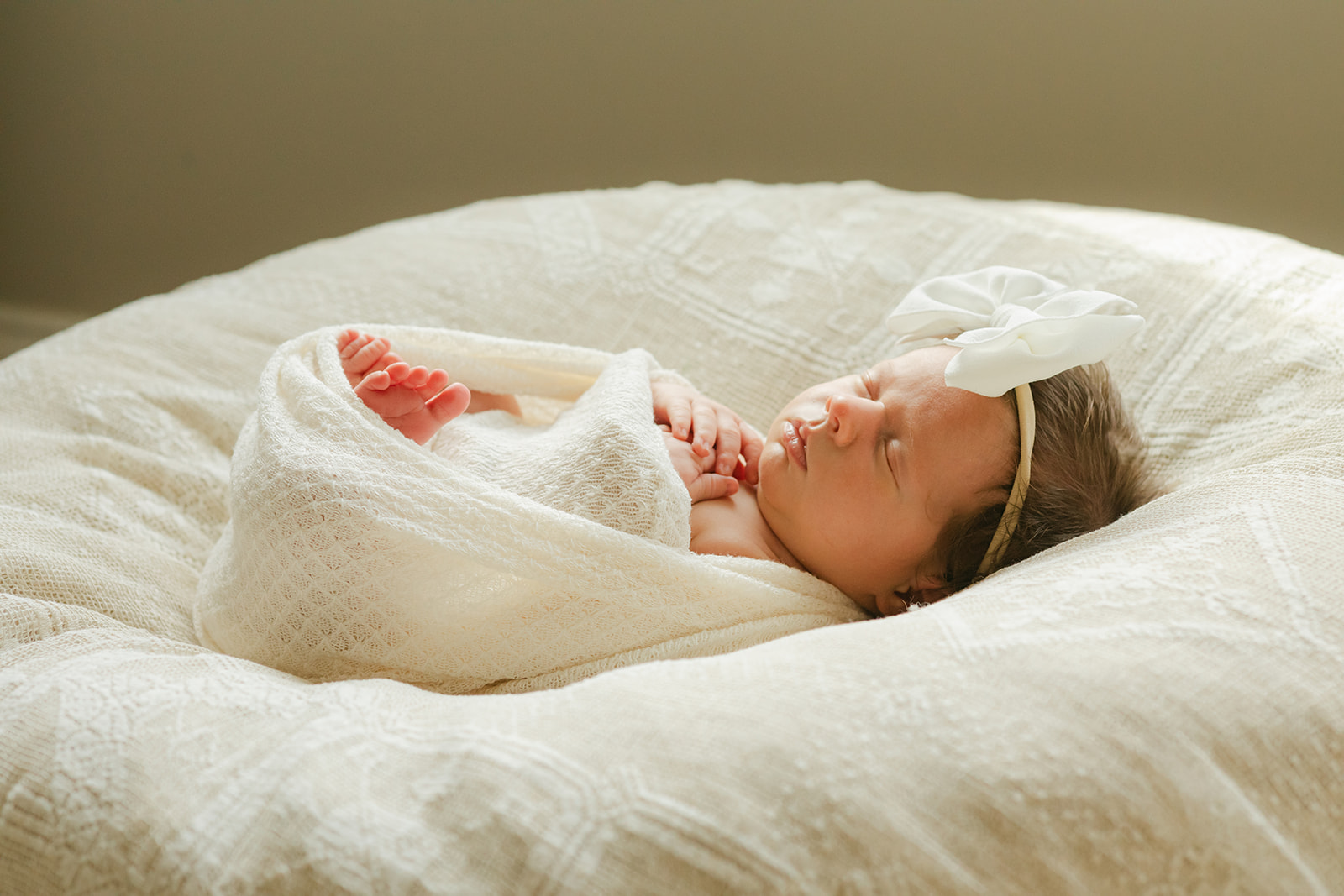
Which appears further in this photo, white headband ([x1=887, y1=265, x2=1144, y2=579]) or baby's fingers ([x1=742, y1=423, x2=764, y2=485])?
baby's fingers ([x1=742, y1=423, x2=764, y2=485])

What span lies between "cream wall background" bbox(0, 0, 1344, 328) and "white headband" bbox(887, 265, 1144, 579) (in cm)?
83

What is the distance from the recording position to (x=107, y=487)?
1086 mm

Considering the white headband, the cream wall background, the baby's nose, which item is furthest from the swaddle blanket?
the cream wall background

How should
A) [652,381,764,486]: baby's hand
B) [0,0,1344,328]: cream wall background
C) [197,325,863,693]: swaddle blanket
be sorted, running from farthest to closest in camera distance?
1. [0,0,1344,328]: cream wall background
2. [652,381,764,486]: baby's hand
3. [197,325,863,693]: swaddle blanket

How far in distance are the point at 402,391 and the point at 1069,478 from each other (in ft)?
2.27

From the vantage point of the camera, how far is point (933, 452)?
A: 39.3 inches

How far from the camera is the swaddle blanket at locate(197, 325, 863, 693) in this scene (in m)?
0.87

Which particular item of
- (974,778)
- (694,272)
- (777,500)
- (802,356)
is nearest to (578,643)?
(777,500)

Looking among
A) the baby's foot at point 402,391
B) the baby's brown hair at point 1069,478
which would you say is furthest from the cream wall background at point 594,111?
the baby's foot at point 402,391

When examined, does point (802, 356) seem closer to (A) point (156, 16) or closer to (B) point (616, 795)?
(B) point (616, 795)

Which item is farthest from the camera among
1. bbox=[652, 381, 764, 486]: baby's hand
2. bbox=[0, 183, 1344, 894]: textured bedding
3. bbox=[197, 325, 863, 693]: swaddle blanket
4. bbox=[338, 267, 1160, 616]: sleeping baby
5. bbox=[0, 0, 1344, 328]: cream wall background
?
bbox=[0, 0, 1344, 328]: cream wall background

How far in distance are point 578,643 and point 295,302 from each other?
0.71 metres

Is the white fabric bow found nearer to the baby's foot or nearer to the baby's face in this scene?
the baby's face

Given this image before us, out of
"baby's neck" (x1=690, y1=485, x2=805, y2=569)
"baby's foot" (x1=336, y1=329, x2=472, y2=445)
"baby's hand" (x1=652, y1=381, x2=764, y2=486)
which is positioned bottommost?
"baby's neck" (x1=690, y1=485, x2=805, y2=569)
